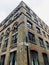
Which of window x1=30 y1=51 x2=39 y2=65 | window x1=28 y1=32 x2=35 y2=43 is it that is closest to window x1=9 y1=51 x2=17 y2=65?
window x1=30 y1=51 x2=39 y2=65

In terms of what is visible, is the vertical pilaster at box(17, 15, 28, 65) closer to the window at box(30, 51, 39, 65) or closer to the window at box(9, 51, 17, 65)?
the window at box(9, 51, 17, 65)

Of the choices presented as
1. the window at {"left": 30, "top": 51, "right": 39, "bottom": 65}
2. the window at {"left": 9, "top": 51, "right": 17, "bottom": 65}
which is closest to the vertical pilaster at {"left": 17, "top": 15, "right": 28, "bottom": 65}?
the window at {"left": 9, "top": 51, "right": 17, "bottom": 65}

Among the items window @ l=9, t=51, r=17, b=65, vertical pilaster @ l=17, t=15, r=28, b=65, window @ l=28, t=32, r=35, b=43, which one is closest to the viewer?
vertical pilaster @ l=17, t=15, r=28, b=65

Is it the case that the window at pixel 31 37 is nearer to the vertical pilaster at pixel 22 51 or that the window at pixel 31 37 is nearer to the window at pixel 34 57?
the vertical pilaster at pixel 22 51

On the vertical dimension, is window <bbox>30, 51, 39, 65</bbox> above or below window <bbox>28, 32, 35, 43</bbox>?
below

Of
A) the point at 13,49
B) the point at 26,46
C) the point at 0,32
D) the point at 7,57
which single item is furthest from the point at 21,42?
the point at 0,32

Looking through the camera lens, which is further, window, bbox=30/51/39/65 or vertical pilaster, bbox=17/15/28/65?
window, bbox=30/51/39/65

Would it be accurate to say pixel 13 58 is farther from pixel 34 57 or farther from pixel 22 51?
pixel 34 57

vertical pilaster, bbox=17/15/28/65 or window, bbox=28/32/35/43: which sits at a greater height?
window, bbox=28/32/35/43

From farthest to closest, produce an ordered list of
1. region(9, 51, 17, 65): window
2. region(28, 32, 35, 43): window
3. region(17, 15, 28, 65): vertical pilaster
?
region(28, 32, 35, 43): window → region(9, 51, 17, 65): window → region(17, 15, 28, 65): vertical pilaster

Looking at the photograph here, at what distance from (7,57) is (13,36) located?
326 cm

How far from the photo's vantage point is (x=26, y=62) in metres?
8.71

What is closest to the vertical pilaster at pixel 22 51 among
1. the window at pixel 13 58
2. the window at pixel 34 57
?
the window at pixel 13 58

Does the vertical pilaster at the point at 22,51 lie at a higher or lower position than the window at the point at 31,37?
lower
